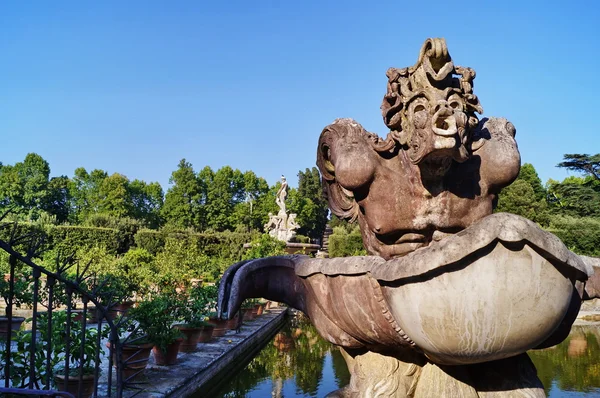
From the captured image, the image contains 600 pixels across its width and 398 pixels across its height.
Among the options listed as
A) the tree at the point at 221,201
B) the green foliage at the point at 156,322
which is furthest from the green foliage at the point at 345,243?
the tree at the point at 221,201

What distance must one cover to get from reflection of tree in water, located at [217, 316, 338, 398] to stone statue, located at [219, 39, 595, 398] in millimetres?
3718

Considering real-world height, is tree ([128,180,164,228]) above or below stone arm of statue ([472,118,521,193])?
above

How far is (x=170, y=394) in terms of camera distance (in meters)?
4.86

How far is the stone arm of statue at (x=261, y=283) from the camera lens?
2.77m

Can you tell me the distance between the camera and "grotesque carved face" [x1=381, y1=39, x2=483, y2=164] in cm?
213

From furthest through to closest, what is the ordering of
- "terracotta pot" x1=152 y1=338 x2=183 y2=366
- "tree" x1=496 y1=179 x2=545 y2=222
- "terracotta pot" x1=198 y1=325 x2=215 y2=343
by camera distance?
"tree" x1=496 y1=179 x2=545 y2=222, "terracotta pot" x1=198 y1=325 x2=215 y2=343, "terracotta pot" x1=152 y1=338 x2=183 y2=366

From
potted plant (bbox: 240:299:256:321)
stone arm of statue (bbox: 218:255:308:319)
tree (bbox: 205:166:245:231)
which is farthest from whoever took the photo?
tree (bbox: 205:166:245:231)

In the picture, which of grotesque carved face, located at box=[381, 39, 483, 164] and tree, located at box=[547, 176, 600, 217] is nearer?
grotesque carved face, located at box=[381, 39, 483, 164]

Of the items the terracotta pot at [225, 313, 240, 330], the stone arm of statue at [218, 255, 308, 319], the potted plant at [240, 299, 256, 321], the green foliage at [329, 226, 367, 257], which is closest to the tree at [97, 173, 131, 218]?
the green foliage at [329, 226, 367, 257]

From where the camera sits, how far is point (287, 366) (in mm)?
7676

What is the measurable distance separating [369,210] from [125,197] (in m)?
48.5

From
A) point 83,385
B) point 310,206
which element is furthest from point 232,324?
point 310,206

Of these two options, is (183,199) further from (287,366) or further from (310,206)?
(287,366)

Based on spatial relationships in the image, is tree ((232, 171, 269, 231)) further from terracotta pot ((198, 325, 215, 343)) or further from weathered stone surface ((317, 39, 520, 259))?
weathered stone surface ((317, 39, 520, 259))
